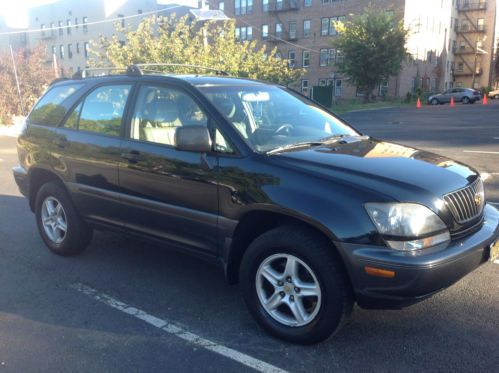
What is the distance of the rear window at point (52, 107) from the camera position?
4.87 meters

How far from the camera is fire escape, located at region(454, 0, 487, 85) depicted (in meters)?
55.5

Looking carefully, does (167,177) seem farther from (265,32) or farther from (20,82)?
(265,32)

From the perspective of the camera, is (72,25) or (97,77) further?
(72,25)

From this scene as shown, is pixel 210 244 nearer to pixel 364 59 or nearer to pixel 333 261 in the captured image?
pixel 333 261

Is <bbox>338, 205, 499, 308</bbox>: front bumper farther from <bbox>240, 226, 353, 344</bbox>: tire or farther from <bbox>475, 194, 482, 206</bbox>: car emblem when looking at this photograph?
<bbox>475, 194, 482, 206</bbox>: car emblem

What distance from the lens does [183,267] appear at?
466 cm

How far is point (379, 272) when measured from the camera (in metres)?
2.77

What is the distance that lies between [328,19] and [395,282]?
47.3m

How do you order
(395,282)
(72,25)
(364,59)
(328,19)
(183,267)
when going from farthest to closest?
1. (72,25)
2. (328,19)
3. (364,59)
4. (183,267)
5. (395,282)

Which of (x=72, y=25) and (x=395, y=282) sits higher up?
(x=72, y=25)

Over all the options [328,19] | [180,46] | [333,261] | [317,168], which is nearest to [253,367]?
[333,261]

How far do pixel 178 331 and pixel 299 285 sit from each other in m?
0.97

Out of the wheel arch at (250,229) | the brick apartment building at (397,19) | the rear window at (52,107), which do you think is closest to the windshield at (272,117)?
the wheel arch at (250,229)

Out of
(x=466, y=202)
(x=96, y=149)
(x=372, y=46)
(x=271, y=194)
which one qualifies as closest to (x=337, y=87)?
(x=372, y=46)
